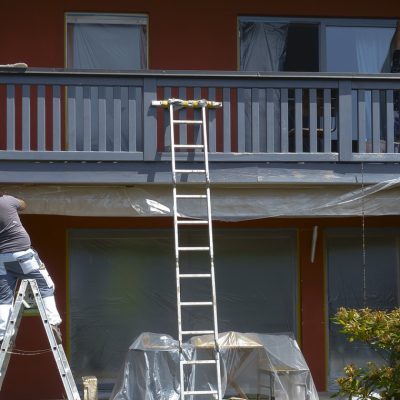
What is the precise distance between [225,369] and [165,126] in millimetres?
2719

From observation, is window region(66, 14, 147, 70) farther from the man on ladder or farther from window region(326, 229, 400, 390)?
the man on ladder

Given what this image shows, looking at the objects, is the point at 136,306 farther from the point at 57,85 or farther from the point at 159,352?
the point at 57,85

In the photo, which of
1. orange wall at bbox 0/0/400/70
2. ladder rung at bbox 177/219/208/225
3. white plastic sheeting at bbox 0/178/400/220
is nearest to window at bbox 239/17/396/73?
orange wall at bbox 0/0/400/70

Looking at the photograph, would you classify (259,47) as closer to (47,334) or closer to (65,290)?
(65,290)

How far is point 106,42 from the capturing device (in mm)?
11961

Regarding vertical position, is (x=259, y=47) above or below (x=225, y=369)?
above

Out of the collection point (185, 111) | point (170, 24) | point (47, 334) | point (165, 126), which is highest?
point (170, 24)

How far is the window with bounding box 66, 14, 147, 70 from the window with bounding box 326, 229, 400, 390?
135 inches

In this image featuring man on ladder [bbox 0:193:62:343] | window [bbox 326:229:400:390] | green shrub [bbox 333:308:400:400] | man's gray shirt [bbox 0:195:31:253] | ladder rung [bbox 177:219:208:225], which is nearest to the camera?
green shrub [bbox 333:308:400:400]

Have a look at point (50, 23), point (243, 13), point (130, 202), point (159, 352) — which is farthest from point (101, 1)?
point (159, 352)

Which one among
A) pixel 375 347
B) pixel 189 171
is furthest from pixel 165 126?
pixel 375 347

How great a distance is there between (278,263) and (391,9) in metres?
3.76

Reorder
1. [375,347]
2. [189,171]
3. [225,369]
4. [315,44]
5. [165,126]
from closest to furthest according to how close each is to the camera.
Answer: [375,347], [189,171], [225,369], [165,126], [315,44]

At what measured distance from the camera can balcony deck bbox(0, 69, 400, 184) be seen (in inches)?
389
